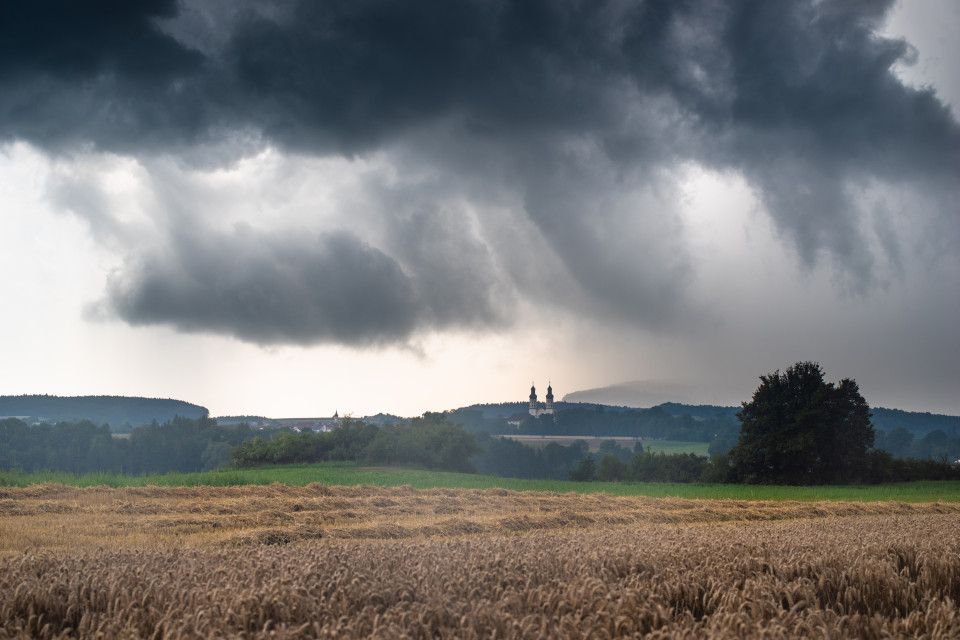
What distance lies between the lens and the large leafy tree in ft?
178

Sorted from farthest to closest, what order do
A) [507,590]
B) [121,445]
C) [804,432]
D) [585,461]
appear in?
[585,461], [121,445], [804,432], [507,590]

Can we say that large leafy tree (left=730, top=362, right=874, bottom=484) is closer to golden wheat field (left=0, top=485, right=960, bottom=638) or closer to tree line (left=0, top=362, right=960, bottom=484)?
tree line (left=0, top=362, right=960, bottom=484)

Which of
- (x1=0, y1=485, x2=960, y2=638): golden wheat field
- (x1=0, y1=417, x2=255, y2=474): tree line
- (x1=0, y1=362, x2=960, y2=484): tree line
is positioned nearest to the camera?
(x1=0, y1=485, x2=960, y2=638): golden wheat field

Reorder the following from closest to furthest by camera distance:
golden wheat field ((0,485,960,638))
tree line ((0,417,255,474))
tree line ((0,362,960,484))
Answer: golden wheat field ((0,485,960,638))
tree line ((0,417,255,474))
tree line ((0,362,960,484))

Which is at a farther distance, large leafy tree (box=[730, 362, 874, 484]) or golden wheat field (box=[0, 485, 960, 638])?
large leafy tree (box=[730, 362, 874, 484])

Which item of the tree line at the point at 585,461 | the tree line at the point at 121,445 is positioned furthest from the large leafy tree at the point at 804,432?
the tree line at the point at 121,445

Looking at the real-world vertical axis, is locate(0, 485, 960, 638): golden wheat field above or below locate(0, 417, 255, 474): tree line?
above

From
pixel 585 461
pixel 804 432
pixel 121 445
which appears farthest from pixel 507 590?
pixel 585 461

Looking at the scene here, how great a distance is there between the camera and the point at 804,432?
5484cm

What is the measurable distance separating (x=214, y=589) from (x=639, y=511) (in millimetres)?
16314

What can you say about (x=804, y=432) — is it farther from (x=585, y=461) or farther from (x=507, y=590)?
(x=507, y=590)

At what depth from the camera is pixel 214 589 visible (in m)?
5.08

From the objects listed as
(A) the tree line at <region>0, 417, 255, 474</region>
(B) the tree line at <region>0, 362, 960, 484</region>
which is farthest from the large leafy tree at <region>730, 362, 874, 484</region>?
(A) the tree line at <region>0, 417, 255, 474</region>

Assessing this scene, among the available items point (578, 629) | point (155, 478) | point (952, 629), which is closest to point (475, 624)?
point (578, 629)
